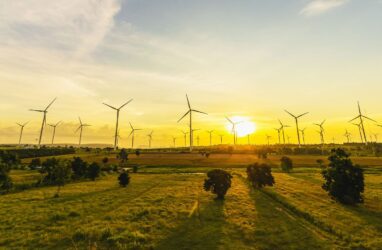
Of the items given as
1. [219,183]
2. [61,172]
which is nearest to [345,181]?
[219,183]

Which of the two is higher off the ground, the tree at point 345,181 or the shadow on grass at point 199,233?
the tree at point 345,181

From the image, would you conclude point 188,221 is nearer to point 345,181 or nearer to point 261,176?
point 345,181

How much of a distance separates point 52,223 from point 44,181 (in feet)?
150

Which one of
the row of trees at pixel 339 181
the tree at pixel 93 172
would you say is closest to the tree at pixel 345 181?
the row of trees at pixel 339 181

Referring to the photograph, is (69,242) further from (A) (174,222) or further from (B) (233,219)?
(B) (233,219)

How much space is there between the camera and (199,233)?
32.7 m

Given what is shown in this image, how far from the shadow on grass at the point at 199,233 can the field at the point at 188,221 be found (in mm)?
103

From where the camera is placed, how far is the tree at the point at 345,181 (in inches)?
1897

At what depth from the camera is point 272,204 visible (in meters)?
48.1

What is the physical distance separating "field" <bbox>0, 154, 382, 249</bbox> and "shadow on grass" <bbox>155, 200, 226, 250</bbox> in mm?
103

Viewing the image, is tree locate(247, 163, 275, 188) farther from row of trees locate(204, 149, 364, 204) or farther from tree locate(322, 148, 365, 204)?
tree locate(322, 148, 365, 204)

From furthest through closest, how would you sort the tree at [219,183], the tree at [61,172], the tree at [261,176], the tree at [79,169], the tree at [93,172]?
1. the tree at [79,169]
2. the tree at [93,172]
3. the tree at [261,176]
4. the tree at [61,172]
5. the tree at [219,183]

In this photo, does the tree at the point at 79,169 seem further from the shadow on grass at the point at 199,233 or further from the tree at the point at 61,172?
the shadow on grass at the point at 199,233

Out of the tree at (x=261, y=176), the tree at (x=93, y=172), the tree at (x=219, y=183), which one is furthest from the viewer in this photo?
the tree at (x=93, y=172)
